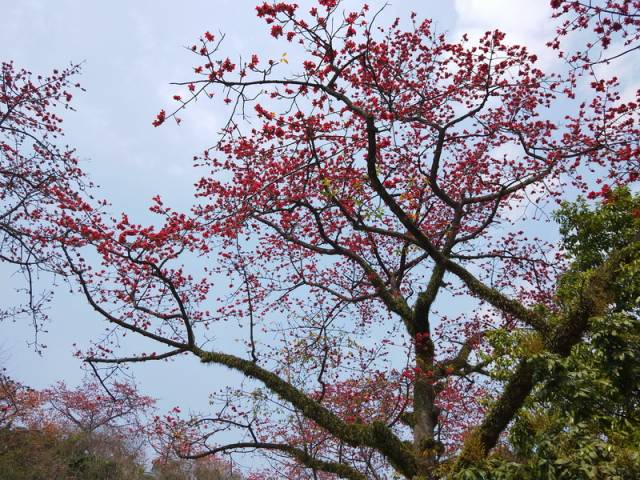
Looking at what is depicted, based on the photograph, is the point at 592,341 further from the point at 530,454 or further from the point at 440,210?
the point at 440,210

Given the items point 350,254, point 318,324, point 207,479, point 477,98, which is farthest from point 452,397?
point 207,479

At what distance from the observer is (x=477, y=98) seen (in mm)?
8148

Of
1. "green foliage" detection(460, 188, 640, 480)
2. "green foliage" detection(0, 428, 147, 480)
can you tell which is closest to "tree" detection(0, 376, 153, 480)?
"green foliage" detection(0, 428, 147, 480)

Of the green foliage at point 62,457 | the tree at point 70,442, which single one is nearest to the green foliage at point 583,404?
the tree at point 70,442

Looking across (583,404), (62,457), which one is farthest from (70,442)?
(583,404)

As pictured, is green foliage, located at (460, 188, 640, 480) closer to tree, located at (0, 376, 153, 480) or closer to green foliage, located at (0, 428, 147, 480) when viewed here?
tree, located at (0, 376, 153, 480)

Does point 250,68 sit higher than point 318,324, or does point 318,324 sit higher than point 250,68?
point 250,68

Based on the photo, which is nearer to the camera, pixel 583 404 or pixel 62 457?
pixel 583 404

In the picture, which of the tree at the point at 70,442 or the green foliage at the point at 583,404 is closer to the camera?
the green foliage at the point at 583,404

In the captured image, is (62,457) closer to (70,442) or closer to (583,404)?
(70,442)

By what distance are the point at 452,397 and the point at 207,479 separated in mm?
17762

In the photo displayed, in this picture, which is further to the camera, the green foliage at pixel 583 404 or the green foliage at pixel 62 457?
the green foliage at pixel 62 457

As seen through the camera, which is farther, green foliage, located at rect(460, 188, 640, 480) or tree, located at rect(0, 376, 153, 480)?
tree, located at rect(0, 376, 153, 480)

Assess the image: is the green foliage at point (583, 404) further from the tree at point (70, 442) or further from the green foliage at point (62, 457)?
the green foliage at point (62, 457)
